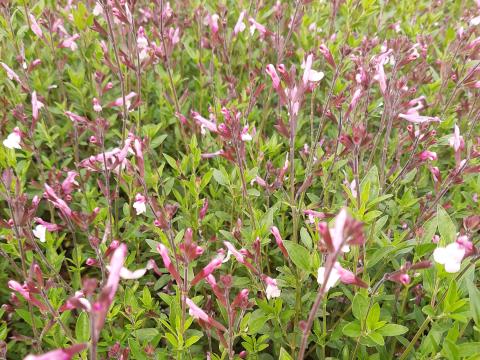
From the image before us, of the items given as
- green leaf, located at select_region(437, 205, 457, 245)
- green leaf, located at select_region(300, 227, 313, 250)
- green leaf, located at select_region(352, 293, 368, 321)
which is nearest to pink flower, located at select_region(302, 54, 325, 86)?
green leaf, located at select_region(300, 227, 313, 250)

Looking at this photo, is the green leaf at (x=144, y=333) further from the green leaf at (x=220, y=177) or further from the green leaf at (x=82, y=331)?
the green leaf at (x=220, y=177)

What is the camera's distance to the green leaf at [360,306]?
175 centimetres

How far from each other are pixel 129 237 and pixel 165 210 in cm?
77

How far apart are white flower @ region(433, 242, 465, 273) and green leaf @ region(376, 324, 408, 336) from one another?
34cm

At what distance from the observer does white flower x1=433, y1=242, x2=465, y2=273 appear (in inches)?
60.9

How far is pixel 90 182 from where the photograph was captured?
126 inches

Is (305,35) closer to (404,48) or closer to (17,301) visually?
(404,48)

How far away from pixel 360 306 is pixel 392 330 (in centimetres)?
17

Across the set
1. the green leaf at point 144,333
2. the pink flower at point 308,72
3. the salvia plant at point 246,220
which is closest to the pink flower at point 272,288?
the salvia plant at point 246,220

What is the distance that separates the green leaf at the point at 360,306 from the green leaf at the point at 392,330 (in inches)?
4.3

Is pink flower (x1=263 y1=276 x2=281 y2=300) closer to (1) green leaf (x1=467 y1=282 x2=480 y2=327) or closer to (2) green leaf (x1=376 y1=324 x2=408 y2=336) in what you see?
(2) green leaf (x1=376 y1=324 x2=408 y2=336)

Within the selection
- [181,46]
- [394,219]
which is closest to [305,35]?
[181,46]

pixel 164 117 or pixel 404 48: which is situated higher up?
pixel 404 48

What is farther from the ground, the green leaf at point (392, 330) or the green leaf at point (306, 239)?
the green leaf at point (306, 239)
